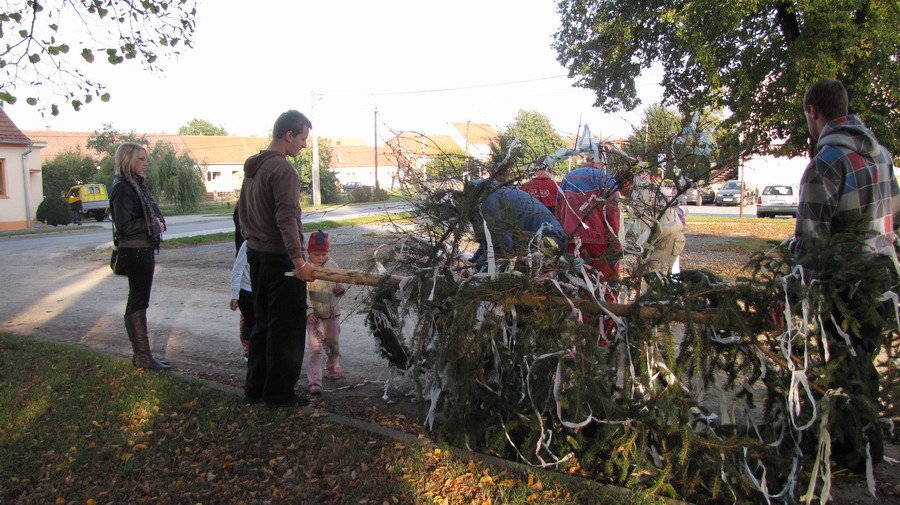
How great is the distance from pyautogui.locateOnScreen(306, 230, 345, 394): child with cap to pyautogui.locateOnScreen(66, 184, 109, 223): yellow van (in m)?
33.9

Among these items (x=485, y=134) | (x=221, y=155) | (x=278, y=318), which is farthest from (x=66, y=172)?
(x=485, y=134)

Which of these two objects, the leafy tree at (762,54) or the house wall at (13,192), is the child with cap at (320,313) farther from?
the house wall at (13,192)

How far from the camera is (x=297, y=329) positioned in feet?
15.7

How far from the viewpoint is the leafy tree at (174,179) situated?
39000 mm

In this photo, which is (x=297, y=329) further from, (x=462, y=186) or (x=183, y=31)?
(x=183, y=31)

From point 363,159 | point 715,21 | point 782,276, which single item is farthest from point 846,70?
point 363,159

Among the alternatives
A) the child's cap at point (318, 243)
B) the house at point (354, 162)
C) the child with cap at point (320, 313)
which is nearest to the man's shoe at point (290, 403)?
the child with cap at point (320, 313)

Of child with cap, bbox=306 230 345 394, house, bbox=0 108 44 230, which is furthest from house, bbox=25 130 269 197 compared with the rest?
child with cap, bbox=306 230 345 394

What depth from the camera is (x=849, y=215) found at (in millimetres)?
3459

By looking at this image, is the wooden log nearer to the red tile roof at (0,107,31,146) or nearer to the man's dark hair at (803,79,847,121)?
the man's dark hair at (803,79,847,121)

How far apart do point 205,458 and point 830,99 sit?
13.2 feet

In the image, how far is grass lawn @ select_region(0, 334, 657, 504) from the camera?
353 cm

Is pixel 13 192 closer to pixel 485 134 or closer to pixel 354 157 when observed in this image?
pixel 485 134

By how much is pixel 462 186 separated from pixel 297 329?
64.2 inches
